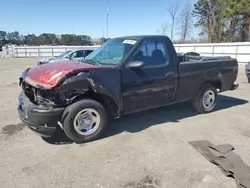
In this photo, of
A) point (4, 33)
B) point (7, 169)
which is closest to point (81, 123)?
point (7, 169)

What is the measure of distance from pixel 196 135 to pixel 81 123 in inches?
87.8

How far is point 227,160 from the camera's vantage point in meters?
3.28

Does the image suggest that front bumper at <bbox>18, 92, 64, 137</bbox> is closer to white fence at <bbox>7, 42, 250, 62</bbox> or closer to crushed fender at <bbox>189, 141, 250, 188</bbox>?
crushed fender at <bbox>189, 141, 250, 188</bbox>

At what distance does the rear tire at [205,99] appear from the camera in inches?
216

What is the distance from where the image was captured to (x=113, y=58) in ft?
14.6

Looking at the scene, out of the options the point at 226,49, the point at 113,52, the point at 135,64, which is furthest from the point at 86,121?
the point at 226,49

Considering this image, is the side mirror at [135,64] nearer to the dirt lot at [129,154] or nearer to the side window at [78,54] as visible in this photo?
the dirt lot at [129,154]

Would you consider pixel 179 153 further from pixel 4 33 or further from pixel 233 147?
pixel 4 33

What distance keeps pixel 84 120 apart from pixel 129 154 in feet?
3.36

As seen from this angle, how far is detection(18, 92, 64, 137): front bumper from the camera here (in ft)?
11.7

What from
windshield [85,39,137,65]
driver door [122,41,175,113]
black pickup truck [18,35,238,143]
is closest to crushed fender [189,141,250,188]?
driver door [122,41,175,113]

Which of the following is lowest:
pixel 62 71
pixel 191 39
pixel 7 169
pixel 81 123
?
pixel 7 169

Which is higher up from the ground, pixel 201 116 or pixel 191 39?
pixel 191 39

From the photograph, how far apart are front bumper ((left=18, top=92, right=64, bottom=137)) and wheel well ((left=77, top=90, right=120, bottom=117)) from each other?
1.78ft
